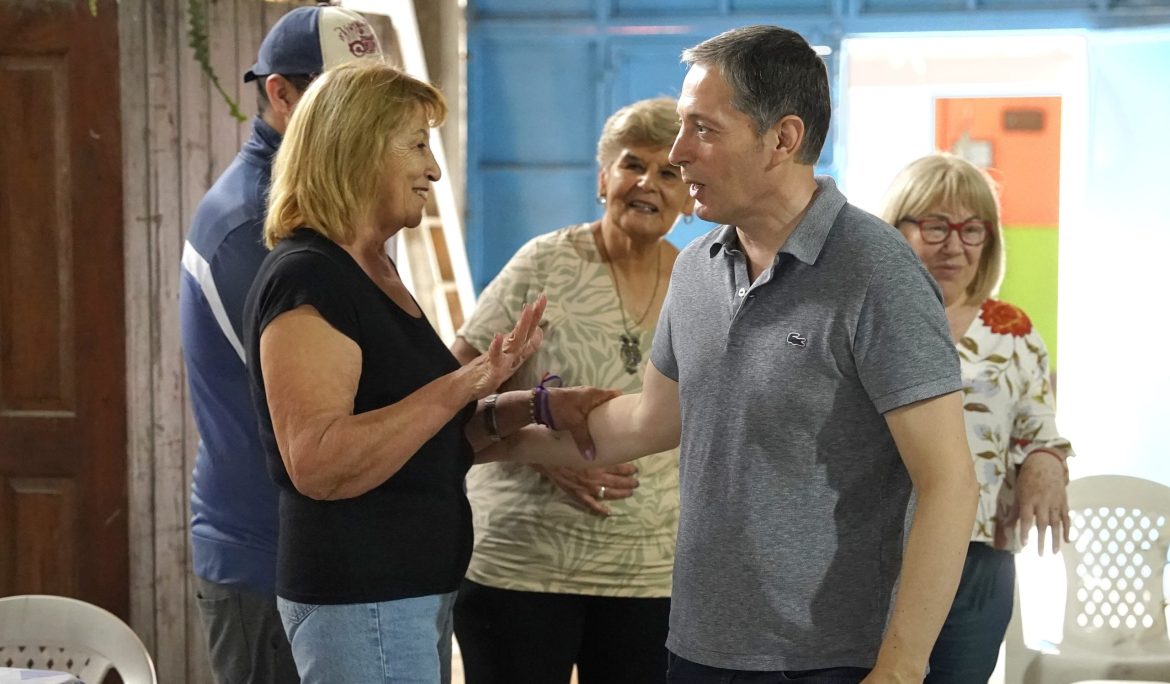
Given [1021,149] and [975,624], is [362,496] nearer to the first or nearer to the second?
[975,624]

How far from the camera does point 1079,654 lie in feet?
9.72

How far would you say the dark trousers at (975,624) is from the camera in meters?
2.47

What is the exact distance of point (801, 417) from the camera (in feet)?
5.08

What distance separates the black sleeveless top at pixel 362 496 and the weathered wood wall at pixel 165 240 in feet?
6.61

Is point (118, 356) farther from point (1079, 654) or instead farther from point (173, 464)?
point (1079, 654)

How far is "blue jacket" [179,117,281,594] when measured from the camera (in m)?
1.96

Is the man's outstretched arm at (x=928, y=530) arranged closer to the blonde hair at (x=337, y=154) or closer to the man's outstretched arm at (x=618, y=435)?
the man's outstretched arm at (x=618, y=435)

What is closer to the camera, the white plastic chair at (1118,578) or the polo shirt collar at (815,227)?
the polo shirt collar at (815,227)

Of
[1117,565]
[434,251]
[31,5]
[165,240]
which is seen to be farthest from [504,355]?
[434,251]

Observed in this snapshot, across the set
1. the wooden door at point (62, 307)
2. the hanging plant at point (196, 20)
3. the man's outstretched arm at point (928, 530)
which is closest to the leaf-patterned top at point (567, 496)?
the man's outstretched arm at point (928, 530)

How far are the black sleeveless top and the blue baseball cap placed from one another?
0.49m

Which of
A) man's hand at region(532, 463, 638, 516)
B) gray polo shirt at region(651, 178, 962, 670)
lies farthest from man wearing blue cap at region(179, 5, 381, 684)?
gray polo shirt at region(651, 178, 962, 670)

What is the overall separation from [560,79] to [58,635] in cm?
431

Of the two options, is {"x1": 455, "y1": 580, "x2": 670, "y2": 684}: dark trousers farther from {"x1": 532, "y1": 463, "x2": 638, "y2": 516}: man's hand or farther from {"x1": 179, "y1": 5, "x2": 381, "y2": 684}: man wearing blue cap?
{"x1": 179, "y1": 5, "x2": 381, "y2": 684}: man wearing blue cap
